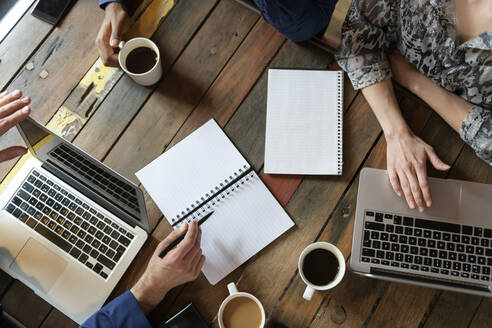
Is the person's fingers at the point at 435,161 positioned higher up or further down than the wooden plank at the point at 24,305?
further down

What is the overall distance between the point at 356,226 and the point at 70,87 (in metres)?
0.93

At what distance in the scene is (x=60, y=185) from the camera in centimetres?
103

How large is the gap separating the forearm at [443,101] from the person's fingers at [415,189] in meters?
0.19

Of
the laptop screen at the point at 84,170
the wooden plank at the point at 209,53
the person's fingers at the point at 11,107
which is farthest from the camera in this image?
the wooden plank at the point at 209,53

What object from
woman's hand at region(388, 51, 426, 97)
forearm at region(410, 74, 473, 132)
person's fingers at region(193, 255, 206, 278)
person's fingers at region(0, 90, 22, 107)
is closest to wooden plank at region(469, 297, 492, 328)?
forearm at region(410, 74, 473, 132)

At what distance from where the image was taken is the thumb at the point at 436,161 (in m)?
0.99

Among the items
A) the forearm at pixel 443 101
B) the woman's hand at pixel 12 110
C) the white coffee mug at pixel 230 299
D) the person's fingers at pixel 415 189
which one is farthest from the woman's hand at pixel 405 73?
the woman's hand at pixel 12 110

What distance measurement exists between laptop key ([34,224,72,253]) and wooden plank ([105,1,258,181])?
9.5 inches

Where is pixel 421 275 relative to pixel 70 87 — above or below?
below

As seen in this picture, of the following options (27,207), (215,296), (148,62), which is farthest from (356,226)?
(27,207)

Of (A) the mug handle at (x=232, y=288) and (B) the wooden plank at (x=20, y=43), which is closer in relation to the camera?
(A) the mug handle at (x=232, y=288)

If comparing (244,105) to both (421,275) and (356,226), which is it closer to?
(356,226)

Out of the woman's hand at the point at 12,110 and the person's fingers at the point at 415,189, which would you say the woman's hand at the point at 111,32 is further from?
the person's fingers at the point at 415,189

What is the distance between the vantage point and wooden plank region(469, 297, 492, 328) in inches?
38.5
